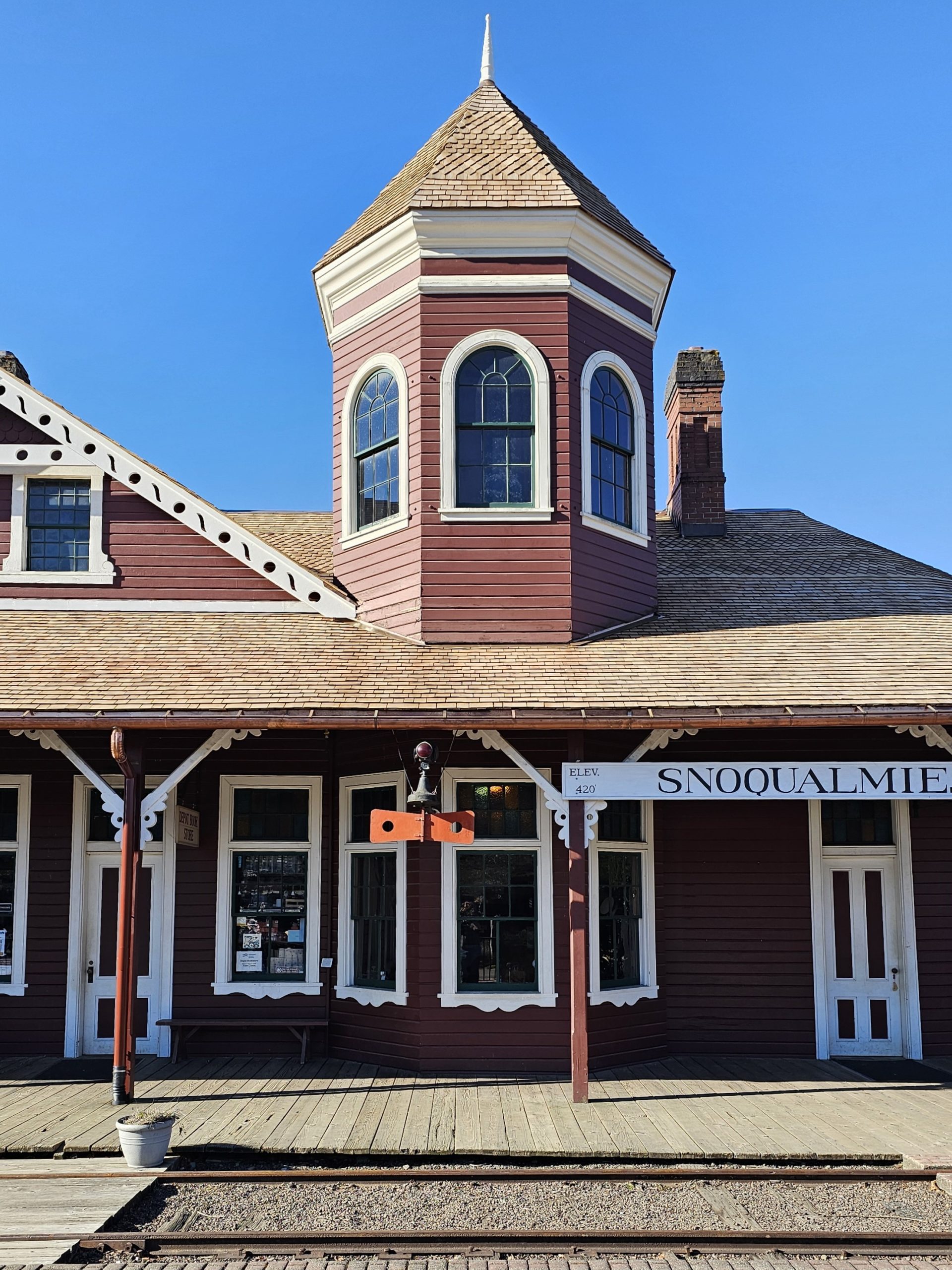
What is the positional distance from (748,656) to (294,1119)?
5568 mm

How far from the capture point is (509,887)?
34.7 feet

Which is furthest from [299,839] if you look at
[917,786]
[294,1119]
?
[917,786]

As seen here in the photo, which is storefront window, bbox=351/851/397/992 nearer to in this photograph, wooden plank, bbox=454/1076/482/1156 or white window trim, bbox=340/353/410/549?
wooden plank, bbox=454/1076/482/1156

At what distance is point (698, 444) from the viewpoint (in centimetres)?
1558

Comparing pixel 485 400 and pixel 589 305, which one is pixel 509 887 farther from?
pixel 589 305

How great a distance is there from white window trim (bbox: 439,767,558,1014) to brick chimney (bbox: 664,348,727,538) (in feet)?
19.3

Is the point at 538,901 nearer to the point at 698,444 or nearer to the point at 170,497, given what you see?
the point at 170,497

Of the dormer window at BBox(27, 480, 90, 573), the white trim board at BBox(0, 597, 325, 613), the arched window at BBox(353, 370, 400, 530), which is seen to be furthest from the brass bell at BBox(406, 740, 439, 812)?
the dormer window at BBox(27, 480, 90, 573)

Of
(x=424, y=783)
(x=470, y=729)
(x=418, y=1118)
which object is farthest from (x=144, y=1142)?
(x=470, y=729)

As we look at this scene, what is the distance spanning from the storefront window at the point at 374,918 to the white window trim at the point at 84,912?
5.85 feet

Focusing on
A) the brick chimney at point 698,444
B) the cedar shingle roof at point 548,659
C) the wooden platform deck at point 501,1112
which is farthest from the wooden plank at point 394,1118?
the brick chimney at point 698,444

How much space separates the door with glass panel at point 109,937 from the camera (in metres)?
11.2

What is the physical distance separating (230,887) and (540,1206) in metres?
5.09

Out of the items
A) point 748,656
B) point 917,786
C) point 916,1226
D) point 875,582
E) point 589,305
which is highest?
point 589,305
